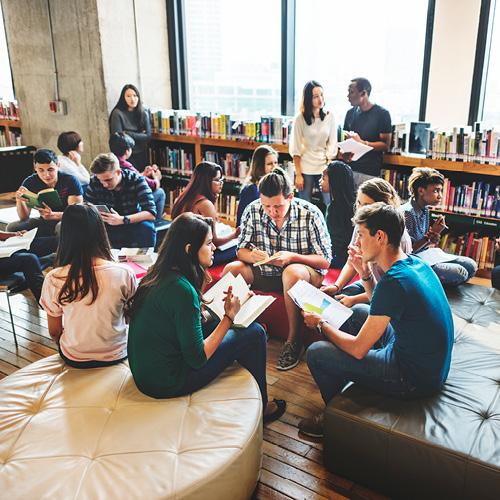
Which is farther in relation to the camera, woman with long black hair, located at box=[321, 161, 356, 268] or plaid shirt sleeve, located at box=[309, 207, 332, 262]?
woman with long black hair, located at box=[321, 161, 356, 268]

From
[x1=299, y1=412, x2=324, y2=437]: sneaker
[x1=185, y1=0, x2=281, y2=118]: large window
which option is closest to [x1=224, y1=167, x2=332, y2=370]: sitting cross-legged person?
[x1=299, y1=412, x2=324, y2=437]: sneaker

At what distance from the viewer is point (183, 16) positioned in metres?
6.71

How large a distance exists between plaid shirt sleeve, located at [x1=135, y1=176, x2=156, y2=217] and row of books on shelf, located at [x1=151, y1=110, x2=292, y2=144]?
1854 millimetres

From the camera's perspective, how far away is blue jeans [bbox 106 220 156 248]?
4168mm

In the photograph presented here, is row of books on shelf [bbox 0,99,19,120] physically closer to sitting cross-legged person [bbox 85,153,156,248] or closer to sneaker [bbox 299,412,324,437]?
sitting cross-legged person [bbox 85,153,156,248]

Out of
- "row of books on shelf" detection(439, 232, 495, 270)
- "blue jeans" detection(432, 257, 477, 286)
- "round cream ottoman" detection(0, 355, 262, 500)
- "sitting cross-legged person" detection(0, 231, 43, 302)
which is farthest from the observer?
"row of books on shelf" detection(439, 232, 495, 270)

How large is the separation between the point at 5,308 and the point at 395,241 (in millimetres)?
3236

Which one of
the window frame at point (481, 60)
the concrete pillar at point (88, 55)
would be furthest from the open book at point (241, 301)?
the concrete pillar at point (88, 55)

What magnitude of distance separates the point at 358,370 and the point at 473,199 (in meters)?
2.92

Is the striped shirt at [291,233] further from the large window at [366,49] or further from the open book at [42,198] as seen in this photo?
the large window at [366,49]

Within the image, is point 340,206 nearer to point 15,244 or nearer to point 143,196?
point 143,196

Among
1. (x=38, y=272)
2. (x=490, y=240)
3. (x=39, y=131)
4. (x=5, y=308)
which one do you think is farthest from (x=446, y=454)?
(x=39, y=131)

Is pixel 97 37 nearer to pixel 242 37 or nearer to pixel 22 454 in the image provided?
pixel 242 37

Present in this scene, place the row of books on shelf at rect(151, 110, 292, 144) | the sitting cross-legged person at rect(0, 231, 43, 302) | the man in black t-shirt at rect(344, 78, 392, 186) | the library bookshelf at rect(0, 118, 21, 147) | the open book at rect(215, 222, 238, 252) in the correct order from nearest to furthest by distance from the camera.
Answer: the sitting cross-legged person at rect(0, 231, 43, 302)
the open book at rect(215, 222, 238, 252)
the man in black t-shirt at rect(344, 78, 392, 186)
the row of books on shelf at rect(151, 110, 292, 144)
the library bookshelf at rect(0, 118, 21, 147)
